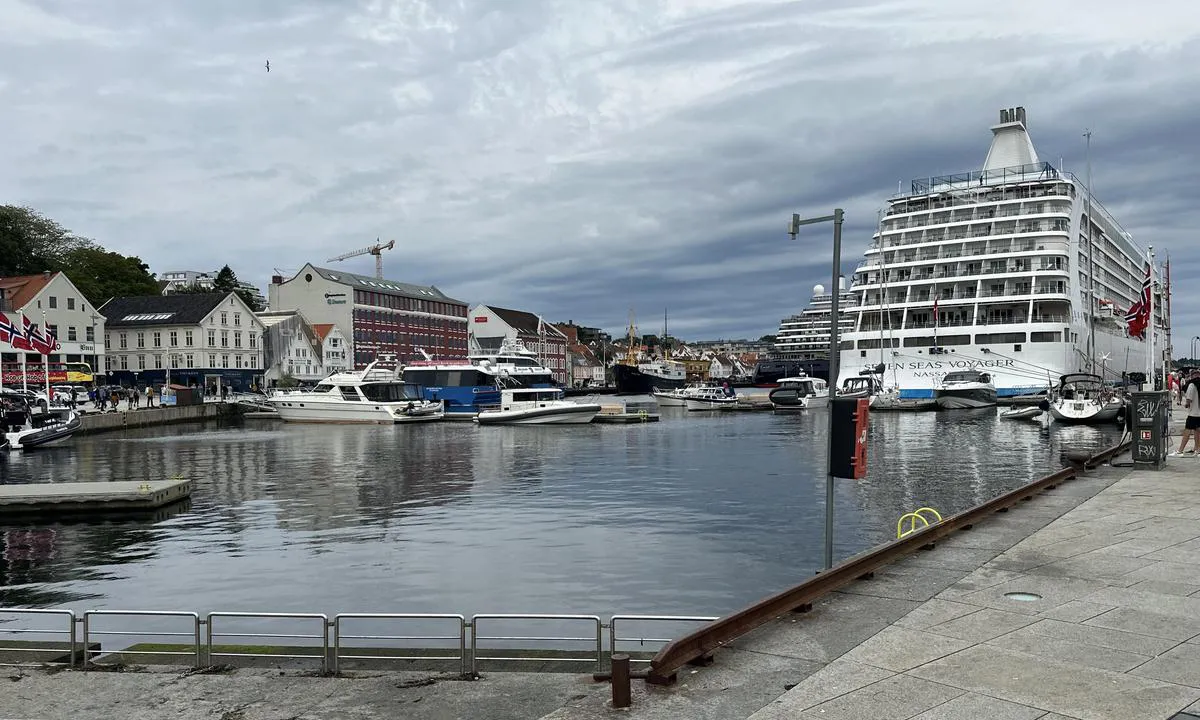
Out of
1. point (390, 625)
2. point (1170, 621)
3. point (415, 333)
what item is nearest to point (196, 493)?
point (390, 625)

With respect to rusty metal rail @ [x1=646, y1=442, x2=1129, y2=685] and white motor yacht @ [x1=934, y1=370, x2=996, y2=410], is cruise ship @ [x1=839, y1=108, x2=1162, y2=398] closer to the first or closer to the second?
white motor yacht @ [x1=934, y1=370, x2=996, y2=410]

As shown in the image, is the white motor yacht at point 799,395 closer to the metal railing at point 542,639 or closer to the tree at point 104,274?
the metal railing at point 542,639

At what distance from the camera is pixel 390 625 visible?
11.3 m

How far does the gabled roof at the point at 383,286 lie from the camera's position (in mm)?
128750

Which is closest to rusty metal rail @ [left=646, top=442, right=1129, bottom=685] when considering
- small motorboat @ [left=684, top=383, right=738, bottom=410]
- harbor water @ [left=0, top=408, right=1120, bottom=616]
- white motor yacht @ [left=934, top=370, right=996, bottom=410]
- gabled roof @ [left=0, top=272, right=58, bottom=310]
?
harbor water @ [left=0, top=408, right=1120, bottom=616]

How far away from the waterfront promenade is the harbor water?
170 inches

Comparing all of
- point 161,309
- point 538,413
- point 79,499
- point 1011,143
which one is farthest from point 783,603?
point 161,309

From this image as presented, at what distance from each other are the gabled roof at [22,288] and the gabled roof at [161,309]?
16809 mm

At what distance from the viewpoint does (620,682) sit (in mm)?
5789

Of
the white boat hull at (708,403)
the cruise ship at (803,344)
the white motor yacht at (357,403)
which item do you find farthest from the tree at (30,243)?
the cruise ship at (803,344)

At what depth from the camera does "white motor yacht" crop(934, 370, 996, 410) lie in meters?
67.9

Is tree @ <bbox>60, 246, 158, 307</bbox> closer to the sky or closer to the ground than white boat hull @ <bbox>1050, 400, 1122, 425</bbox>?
closer to the sky

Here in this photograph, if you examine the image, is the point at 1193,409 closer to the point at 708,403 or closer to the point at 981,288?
the point at 981,288

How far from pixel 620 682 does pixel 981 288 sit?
241 feet
